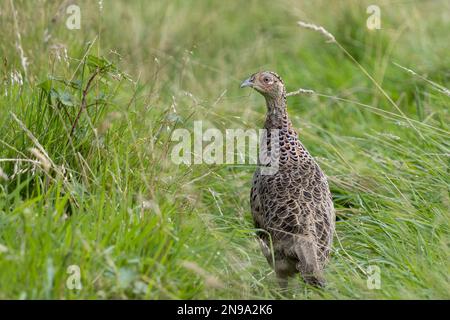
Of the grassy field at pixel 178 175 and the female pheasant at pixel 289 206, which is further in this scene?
the female pheasant at pixel 289 206

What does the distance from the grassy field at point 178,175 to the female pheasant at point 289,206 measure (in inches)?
4.7

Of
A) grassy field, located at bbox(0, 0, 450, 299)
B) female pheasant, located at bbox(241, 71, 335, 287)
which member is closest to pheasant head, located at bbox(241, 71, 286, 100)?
female pheasant, located at bbox(241, 71, 335, 287)

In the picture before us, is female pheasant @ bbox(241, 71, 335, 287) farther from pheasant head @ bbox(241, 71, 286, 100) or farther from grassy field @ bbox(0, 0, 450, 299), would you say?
grassy field @ bbox(0, 0, 450, 299)

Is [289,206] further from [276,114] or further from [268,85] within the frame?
[268,85]

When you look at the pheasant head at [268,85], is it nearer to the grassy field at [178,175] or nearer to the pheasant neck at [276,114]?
the pheasant neck at [276,114]

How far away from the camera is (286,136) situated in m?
5.95

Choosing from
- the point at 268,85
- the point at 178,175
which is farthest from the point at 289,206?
the point at 268,85

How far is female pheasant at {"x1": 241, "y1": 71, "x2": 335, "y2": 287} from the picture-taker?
5223mm

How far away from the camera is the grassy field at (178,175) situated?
177 inches

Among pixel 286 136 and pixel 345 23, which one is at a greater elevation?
pixel 345 23

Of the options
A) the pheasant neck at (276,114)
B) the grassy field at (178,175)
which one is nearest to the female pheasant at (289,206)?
the pheasant neck at (276,114)

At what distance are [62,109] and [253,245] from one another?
54.1 inches
